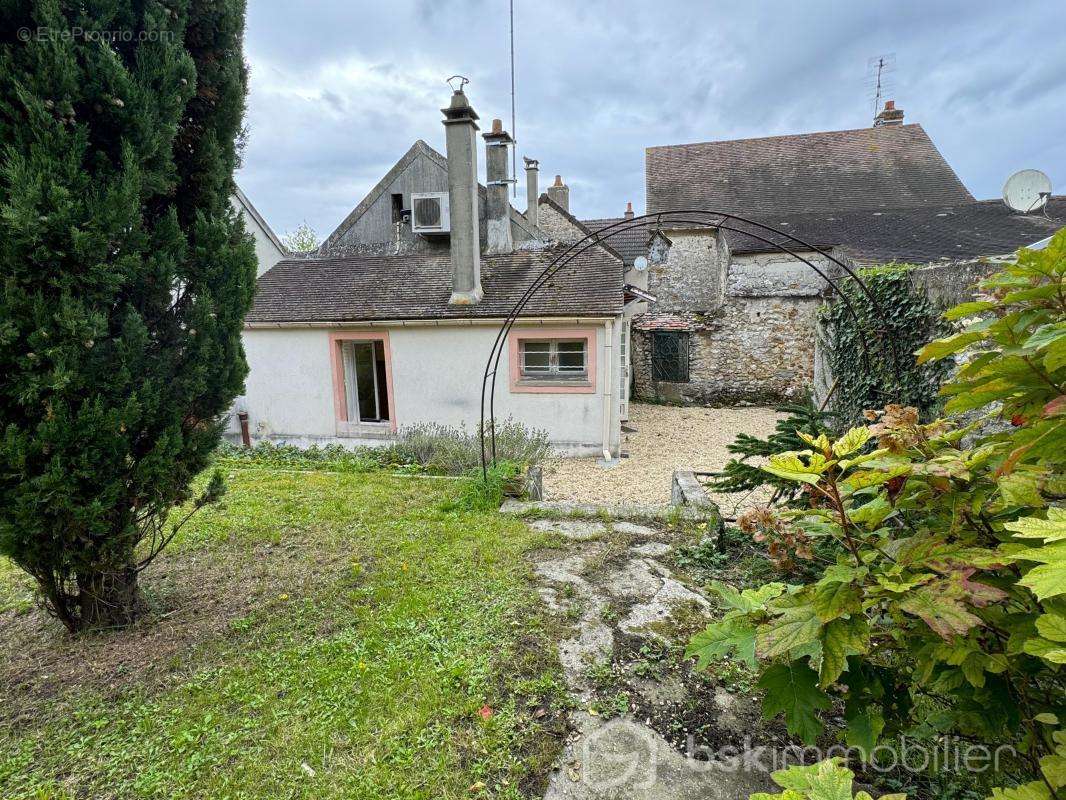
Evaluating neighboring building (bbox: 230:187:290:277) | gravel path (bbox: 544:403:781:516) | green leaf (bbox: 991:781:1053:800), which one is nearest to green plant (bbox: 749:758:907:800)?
green leaf (bbox: 991:781:1053:800)

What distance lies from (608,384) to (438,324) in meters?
3.58

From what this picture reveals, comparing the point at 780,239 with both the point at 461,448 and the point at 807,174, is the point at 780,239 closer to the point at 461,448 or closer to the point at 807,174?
the point at 807,174

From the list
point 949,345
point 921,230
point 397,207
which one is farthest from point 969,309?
point 921,230

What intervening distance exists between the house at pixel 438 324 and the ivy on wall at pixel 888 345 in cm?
383

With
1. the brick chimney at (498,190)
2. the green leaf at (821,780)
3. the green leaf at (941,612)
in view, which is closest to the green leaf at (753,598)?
the green leaf at (941,612)

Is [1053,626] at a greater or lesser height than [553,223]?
lesser

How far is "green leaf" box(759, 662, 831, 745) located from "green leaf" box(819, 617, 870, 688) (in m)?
0.27

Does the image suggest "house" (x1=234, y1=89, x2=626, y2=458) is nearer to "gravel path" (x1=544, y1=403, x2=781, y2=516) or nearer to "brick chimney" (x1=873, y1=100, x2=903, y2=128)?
"gravel path" (x1=544, y1=403, x2=781, y2=516)

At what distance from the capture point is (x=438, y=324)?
9.81 metres

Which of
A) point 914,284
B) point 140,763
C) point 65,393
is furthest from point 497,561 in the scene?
point 914,284

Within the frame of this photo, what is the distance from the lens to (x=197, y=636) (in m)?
3.15

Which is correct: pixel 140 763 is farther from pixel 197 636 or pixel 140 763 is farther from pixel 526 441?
pixel 526 441

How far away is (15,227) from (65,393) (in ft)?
2.72

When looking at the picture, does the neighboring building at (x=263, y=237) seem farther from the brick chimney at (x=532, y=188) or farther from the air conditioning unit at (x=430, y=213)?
the brick chimney at (x=532, y=188)
